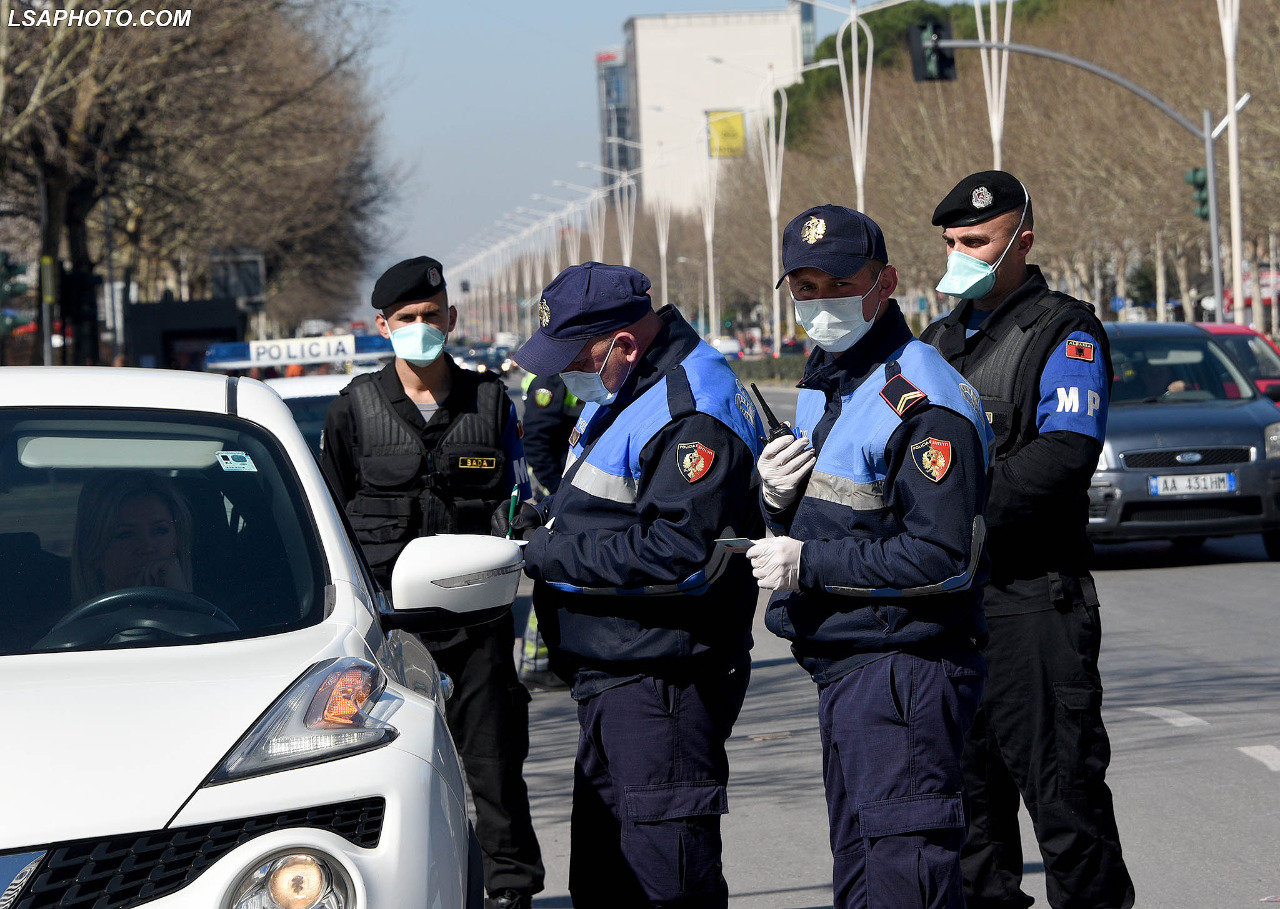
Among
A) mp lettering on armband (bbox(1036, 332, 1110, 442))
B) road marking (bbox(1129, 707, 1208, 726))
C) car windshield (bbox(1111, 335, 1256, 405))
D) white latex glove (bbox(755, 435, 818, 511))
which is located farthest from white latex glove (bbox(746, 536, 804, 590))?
car windshield (bbox(1111, 335, 1256, 405))

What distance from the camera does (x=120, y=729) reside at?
251 centimetres

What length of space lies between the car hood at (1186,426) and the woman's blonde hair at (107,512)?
9.45 metres

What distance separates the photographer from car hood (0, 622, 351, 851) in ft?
7.76

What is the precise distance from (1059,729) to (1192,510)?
851cm

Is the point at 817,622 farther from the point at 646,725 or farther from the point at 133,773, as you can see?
the point at 133,773

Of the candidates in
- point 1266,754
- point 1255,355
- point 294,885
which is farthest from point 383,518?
point 1255,355

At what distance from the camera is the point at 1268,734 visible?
687 cm

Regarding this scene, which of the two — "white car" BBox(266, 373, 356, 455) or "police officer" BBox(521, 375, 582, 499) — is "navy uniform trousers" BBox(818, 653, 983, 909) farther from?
"white car" BBox(266, 373, 356, 455)

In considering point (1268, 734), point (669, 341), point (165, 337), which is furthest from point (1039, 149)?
point (669, 341)

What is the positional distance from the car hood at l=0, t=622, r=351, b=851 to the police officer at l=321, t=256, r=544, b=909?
6.29ft

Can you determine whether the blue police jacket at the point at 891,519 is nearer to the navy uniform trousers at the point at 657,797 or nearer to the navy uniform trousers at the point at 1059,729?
the navy uniform trousers at the point at 657,797

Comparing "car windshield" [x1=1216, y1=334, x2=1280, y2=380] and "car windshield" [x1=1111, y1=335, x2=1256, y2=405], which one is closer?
"car windshield" [x1=1111, y1=335, x2=1256, y2=405]

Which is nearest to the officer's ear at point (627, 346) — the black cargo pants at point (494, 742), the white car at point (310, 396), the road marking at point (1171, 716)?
the black cargo pants at point (494, 742)

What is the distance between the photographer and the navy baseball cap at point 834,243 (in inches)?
138
